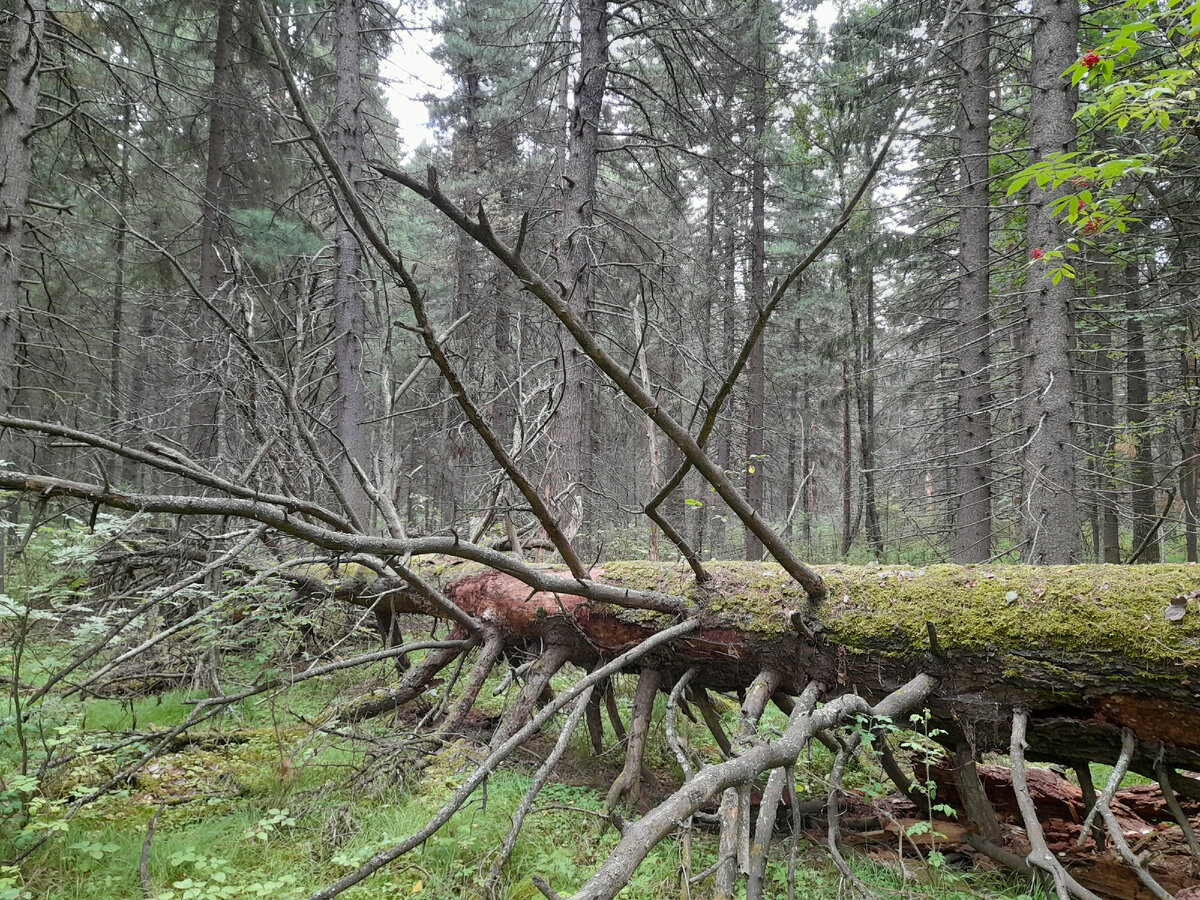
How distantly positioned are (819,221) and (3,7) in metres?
17.2

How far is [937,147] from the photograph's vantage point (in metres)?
12.0

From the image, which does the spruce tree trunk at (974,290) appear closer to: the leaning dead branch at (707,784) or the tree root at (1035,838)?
the tree root at (1035,838)

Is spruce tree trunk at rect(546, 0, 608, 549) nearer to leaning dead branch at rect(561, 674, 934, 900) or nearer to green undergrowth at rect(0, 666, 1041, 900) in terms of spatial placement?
green undergrowth at rect(0, 666, 1041, 900)

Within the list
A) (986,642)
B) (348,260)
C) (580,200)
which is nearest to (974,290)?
(580,200)

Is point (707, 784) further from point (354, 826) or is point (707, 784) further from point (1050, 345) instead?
point (1050, 345)

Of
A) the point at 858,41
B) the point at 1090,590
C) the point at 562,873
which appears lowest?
the point at 562,873

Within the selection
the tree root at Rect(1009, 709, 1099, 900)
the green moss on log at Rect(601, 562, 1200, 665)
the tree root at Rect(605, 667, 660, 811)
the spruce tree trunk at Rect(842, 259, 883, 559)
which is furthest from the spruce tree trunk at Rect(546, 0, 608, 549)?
the spruce tree trunk at Rect(842, 259, 883, 559)

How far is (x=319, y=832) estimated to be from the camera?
3.10m

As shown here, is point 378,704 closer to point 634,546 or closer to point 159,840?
point 159,840

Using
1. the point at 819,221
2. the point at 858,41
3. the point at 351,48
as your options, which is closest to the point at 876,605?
the point at 351,48

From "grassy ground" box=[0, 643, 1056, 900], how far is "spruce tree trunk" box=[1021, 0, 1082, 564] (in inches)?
141

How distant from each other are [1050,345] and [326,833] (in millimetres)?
6866

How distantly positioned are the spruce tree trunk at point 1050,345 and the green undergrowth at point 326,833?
3157mm

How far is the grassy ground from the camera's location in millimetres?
2701
